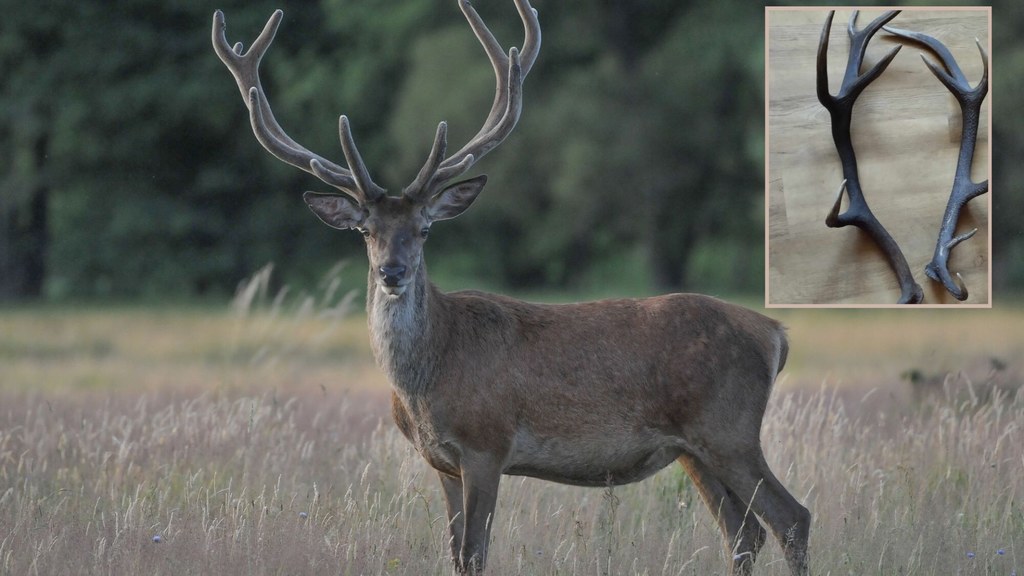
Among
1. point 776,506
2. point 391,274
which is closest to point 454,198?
point 391,274

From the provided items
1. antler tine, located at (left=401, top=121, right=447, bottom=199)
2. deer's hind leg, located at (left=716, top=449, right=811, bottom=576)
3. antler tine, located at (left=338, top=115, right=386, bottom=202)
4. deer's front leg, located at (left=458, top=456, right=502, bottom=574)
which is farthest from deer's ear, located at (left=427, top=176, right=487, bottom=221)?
deer's hind leg, located at (left=716, top=449, right=811, bottom=576)

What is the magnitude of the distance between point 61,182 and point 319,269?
256 inches

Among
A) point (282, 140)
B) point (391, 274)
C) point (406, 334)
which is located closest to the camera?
point (391, 274)

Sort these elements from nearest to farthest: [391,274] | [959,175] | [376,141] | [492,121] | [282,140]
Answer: [391,274], [282,140], [492,121], [959,175], [376,141]

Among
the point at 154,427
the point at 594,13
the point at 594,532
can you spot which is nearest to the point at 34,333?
the point at 594,13

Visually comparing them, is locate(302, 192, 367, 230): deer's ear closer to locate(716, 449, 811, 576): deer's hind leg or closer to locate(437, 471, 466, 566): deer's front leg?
locate(437, 471, 466, 566): deer's front leg

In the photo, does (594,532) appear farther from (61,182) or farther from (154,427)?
(61,182)

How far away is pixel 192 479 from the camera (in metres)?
7.86

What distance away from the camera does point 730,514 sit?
23.2 feet

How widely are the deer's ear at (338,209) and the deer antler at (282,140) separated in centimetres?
5

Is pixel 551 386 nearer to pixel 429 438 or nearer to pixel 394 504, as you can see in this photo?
pixel 429 438

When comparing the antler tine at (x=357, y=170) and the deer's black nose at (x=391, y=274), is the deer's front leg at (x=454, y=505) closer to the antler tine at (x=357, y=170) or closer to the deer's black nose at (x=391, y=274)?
the deer's black nose at (x=391, y=274)

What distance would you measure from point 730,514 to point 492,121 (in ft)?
7.75

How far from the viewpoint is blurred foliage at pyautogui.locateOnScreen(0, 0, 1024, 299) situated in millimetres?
28703
